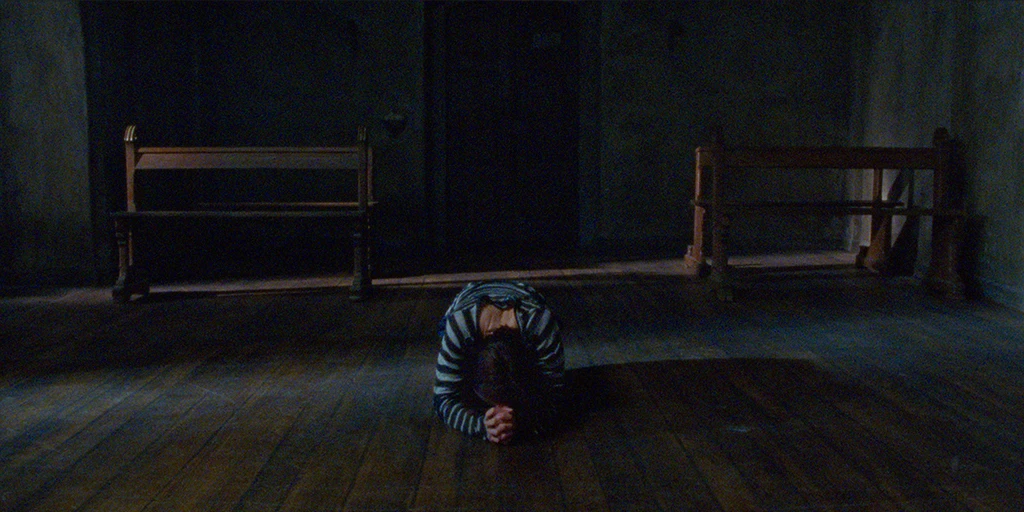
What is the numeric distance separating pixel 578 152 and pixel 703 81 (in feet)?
3.97

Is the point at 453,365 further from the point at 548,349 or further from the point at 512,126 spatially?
the point at 512,126

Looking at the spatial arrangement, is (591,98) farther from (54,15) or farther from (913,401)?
(913,401)

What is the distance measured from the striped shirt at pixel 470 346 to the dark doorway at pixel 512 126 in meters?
5.16

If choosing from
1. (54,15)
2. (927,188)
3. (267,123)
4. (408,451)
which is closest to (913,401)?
(408,451)

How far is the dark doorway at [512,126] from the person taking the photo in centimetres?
852

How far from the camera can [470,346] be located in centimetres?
311

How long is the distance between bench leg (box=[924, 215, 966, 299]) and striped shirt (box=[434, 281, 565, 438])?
11.3ft

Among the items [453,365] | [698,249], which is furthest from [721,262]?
[453,365]

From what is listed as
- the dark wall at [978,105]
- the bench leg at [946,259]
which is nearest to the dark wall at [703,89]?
the dark wall at [978,105]

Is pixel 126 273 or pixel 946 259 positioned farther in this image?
pixel 946 259

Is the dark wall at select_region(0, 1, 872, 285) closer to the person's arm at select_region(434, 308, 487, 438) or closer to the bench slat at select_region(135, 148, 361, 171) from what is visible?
the bench slat at select_region(135, 148, 361, 171)

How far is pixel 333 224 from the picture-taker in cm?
836

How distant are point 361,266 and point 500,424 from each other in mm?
3058

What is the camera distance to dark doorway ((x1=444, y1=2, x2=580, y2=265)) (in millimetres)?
8516
